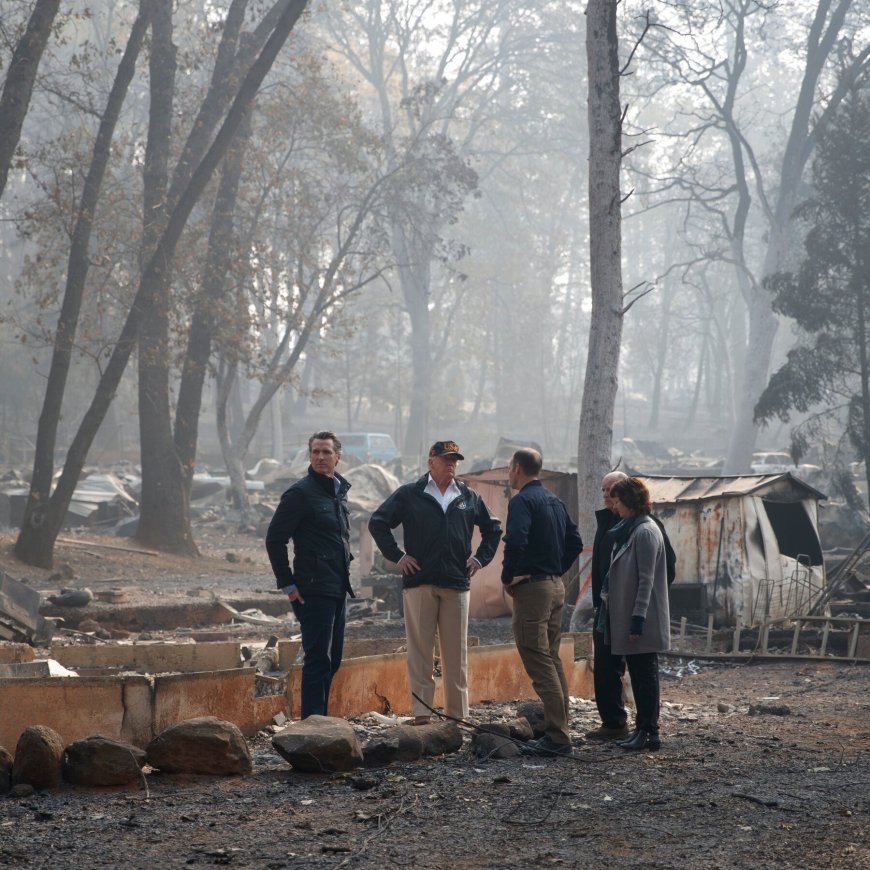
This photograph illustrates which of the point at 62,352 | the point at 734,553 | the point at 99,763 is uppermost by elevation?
the point at 62,352

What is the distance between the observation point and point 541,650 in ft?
23.3

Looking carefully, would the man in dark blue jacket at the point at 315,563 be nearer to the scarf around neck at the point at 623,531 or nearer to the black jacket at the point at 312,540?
the black jacket at the point at 312,540

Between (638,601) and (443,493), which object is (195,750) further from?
(638,601)

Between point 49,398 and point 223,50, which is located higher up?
point 223,50

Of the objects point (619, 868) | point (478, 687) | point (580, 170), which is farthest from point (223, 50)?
point (580, 170)

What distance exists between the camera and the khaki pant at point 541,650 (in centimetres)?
707

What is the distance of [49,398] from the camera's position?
64.5ft

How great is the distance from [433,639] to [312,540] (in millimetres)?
1027

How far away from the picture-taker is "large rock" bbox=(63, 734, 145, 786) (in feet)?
19.8

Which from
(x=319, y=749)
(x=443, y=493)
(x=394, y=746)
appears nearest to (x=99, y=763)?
(x=319, y=749)

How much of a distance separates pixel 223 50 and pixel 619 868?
20.8m

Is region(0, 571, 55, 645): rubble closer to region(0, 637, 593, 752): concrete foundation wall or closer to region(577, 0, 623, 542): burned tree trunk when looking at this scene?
region(0, 637, 593, 752): concrete foundation wall

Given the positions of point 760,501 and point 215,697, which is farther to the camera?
point 760,501

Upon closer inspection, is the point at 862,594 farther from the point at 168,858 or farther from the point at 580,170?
the point at 580,170
